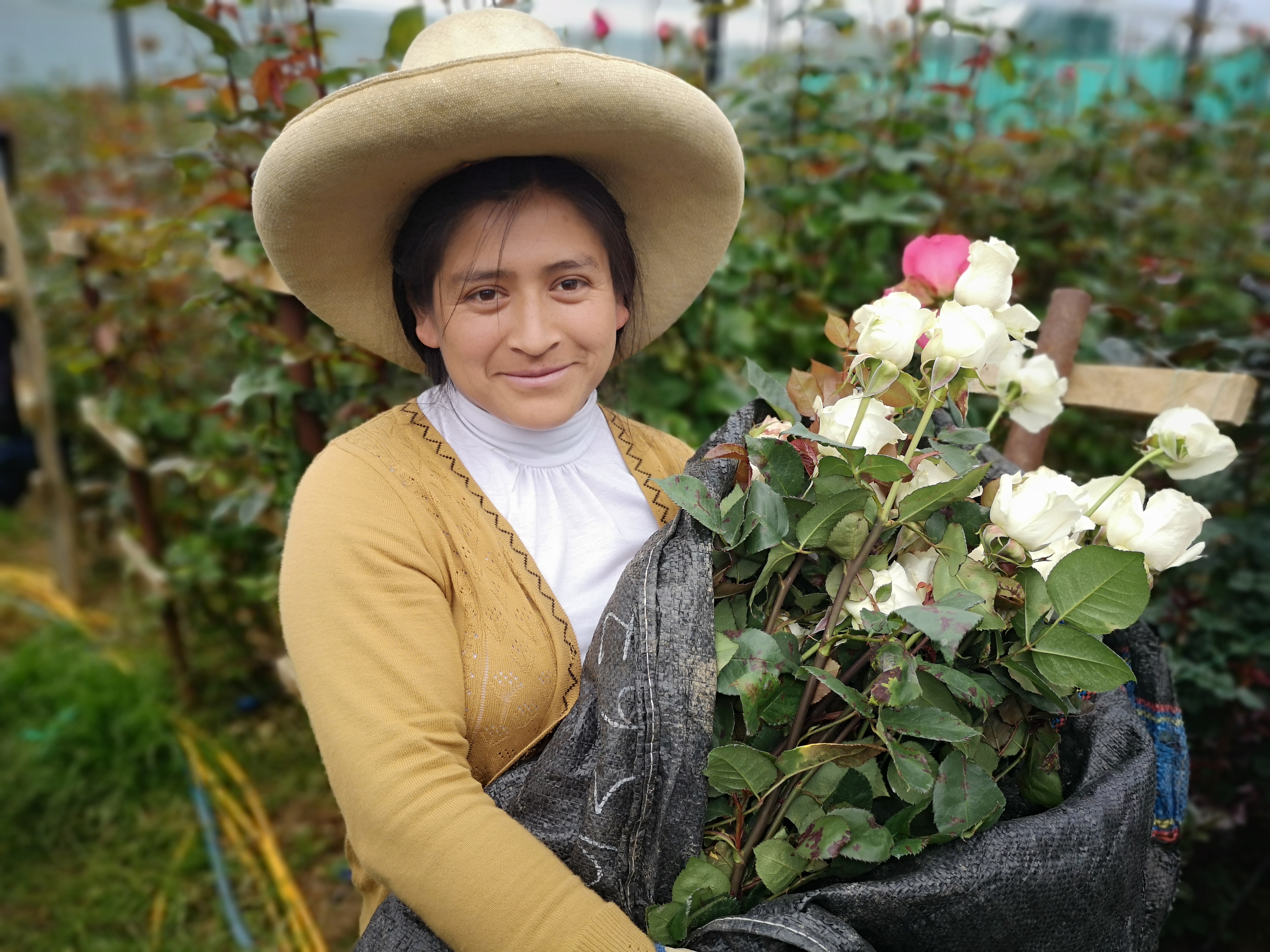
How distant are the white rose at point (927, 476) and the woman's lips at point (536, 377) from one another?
1.69 ft

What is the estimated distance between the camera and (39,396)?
11.9 ft

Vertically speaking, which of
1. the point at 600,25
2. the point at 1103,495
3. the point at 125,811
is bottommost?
the point at 125,811

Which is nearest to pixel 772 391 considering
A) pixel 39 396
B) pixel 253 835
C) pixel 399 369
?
pixel 399 369

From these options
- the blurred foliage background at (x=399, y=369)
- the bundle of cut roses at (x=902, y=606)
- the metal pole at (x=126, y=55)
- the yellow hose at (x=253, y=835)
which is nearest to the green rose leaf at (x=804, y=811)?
the bundle of cut roses at (x=902, y=606)

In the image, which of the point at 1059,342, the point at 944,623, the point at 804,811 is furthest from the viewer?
the point at 1059,342

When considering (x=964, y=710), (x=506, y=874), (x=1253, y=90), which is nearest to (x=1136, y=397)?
(x=964, y=710)

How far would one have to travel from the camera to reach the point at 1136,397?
1.51 meters

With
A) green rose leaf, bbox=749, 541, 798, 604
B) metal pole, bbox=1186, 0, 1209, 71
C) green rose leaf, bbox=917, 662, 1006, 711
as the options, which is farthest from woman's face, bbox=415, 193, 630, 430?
metal pole, bbox=1186, 0, 1209, 71

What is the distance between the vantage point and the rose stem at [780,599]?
1.09 metres

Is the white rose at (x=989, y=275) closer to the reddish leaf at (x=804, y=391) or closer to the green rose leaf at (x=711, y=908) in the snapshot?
the reddish leaf at (x=804, y=391)

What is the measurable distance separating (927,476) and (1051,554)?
0.53ft

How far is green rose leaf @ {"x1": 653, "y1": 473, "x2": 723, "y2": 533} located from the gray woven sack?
0.04 metres

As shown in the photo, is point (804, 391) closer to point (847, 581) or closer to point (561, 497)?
point (847, 581)

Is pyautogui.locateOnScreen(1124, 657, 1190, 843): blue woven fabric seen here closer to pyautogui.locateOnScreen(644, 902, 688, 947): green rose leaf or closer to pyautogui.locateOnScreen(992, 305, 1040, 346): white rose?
pyautogui.locateOnScreen(992, 305, 1040, 346): white rose
